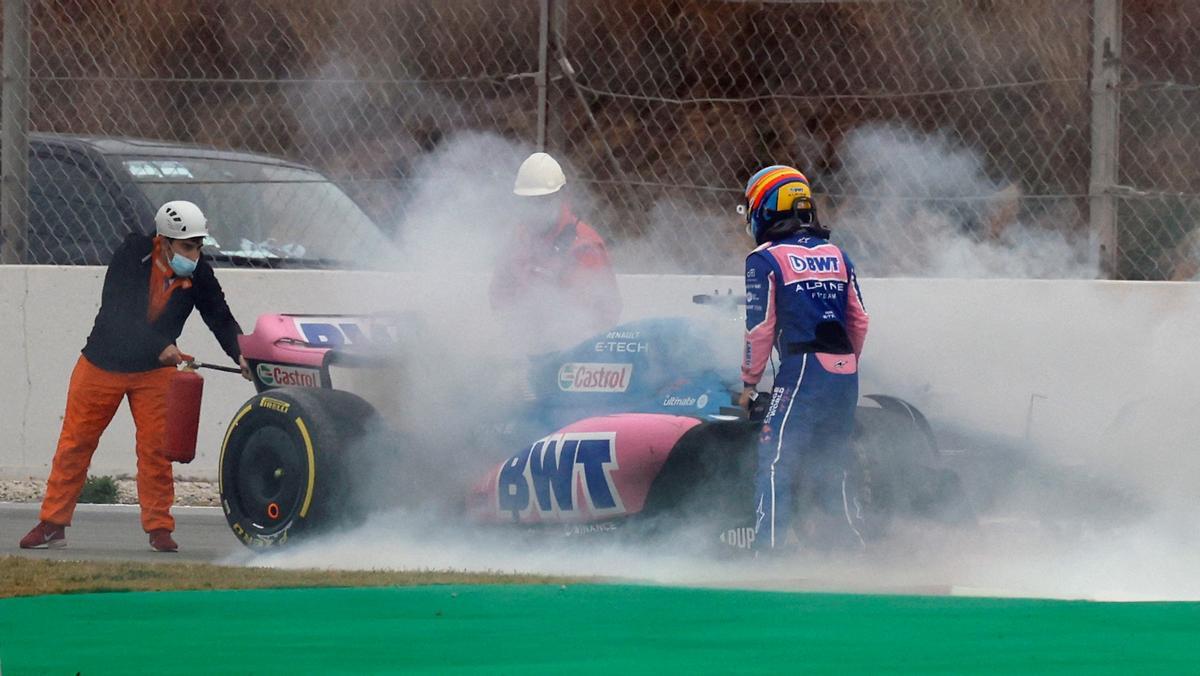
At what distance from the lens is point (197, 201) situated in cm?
1040

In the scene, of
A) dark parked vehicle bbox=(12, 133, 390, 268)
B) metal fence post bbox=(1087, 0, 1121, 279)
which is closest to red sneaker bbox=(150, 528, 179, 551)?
dark parked vehicle bbox=(12, 133, 390, 268)

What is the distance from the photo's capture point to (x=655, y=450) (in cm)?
708

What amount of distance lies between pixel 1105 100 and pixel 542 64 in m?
2.96

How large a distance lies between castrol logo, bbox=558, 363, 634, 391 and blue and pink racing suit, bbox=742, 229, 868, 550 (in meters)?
0.77

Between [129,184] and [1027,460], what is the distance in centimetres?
540

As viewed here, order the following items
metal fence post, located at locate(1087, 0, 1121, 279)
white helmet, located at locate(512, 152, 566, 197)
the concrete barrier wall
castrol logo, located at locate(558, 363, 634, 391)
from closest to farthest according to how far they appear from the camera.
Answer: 1. castrol logo, located at locate(558, 363, 634, 391)
2. white helmet, located at locate(512, 152, 566, 197)
3. the concrete barrier wall
4. metal fence post, located at locate(1087, 0, 1121, 279)

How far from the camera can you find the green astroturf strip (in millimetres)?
4961

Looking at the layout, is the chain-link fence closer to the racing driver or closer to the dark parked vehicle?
the dark parked vehicle

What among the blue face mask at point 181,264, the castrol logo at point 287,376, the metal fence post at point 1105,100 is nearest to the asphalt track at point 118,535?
the castrol logo at point 287,376

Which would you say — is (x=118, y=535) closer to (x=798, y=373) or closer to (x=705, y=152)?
(x=798, y=373)

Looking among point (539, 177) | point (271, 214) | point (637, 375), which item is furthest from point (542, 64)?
point (637, 375)

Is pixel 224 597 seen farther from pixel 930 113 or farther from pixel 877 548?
pixel 930 113

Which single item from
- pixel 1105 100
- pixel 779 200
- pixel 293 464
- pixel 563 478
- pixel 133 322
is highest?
pixel 1105 100

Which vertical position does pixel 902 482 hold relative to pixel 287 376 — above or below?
below
